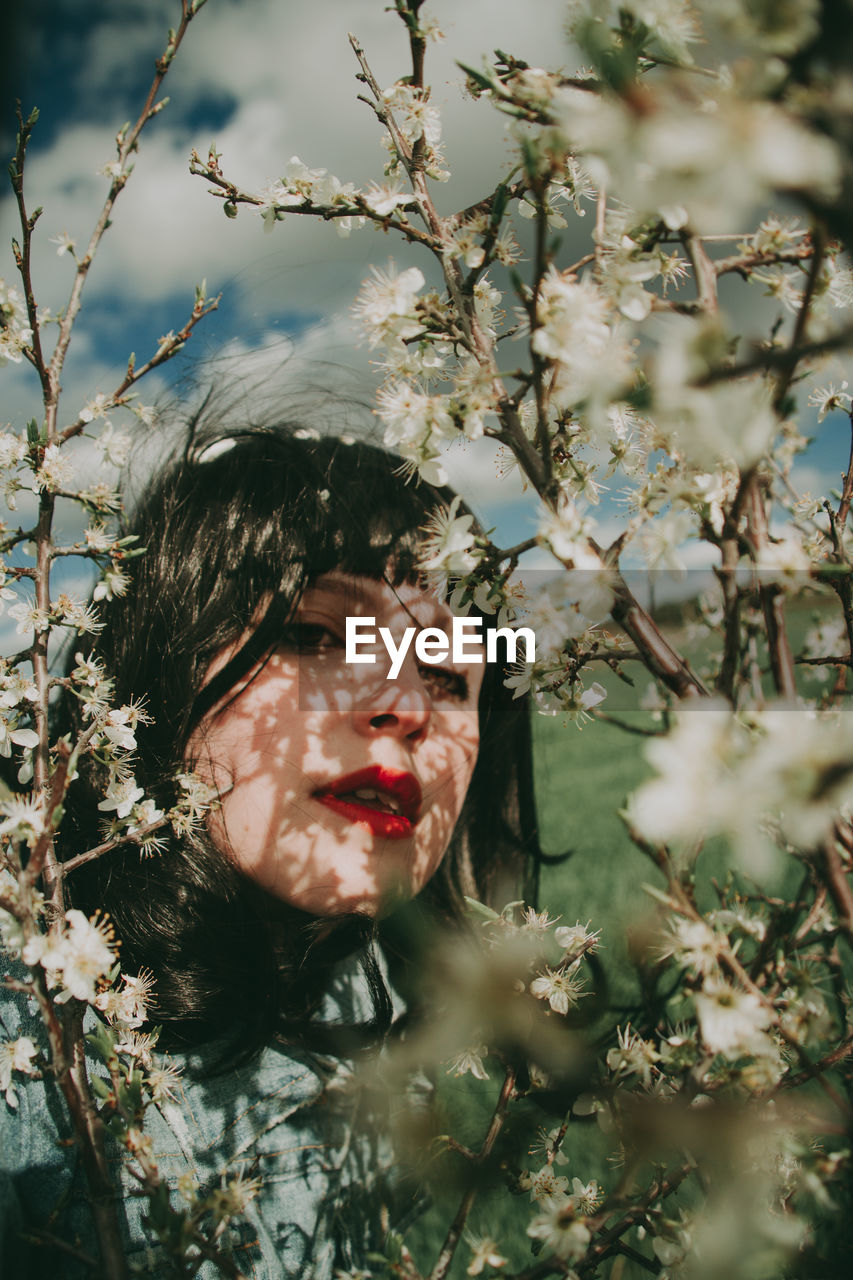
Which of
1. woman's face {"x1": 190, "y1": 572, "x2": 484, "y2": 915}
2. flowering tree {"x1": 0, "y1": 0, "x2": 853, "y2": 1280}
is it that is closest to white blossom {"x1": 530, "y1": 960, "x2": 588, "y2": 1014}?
flowering tree {"x1": 0, "y1": 0, "x2": 853, "y2": 1280}

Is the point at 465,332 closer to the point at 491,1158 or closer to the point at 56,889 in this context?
the point at 56,889

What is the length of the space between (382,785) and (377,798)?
0.13 feet

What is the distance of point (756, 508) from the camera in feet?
2.17

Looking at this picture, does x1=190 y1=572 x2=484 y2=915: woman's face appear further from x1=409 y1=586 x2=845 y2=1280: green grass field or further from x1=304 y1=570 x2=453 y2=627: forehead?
x1=409 y1=586 x2=845 y2=1280: green grass field

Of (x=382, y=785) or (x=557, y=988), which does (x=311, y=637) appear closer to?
(x=382, y=785)

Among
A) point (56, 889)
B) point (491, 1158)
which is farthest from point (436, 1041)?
point (56, 889)

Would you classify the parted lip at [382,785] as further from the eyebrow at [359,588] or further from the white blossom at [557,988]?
the white blossom at [557,988]

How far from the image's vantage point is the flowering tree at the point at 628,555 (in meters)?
0.43

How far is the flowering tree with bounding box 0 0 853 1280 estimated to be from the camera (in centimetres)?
43

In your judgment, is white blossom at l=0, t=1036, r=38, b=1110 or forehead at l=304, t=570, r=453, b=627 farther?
forehead at l=304, t=570, r=453, b=627

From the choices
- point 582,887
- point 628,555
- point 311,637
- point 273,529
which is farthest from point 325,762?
point 582,887

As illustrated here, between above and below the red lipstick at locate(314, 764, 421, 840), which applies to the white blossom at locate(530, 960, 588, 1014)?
below

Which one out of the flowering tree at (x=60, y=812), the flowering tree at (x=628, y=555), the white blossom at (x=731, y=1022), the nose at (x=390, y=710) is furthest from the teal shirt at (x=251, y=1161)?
the white blossom at (x=731, y=1022)

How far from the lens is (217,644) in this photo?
1385 mm
